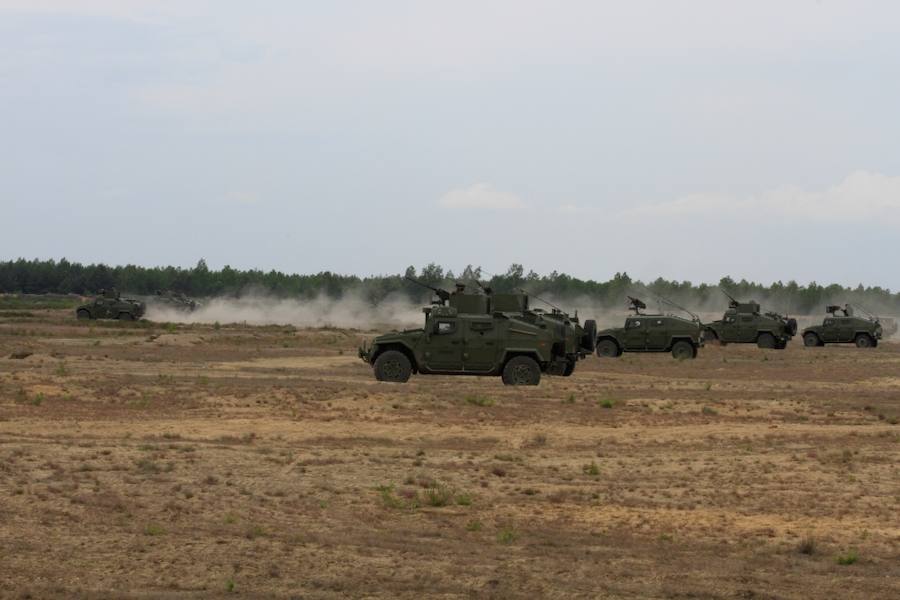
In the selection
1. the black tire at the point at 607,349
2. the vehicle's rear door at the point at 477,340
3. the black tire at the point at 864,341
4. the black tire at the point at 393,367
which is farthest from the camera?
the black tire at the point at 864,341

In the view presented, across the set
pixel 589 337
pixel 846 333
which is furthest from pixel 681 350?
pixel 846 333

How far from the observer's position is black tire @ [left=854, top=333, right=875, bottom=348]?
62.1 metres

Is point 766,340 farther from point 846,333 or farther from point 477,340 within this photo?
point 477,340

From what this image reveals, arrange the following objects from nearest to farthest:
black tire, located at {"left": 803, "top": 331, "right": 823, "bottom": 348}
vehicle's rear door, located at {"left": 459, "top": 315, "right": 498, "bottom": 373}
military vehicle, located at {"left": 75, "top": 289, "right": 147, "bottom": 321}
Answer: vehicle's rear door, located at {"left": 459, "top": 315, "right": 498, "bottom": 373} → black tire, located at {"left": 803, "top": 331, "right": 823, "bottom": 348} → military vehicle, located at {"left": 75, "top": 289, "right": 147, "bottom": 321}

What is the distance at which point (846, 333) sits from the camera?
62375 millimetres

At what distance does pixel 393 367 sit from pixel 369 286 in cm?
7881

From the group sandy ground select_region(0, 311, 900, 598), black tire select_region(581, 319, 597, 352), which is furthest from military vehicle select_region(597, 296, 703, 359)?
sandy ground select_region(0, 311, 900, 598)

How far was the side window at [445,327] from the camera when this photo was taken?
1243 inches

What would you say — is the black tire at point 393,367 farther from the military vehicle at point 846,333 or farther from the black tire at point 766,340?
A: the military vehicle at point 846,333

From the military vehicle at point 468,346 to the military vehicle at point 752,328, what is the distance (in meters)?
27.1

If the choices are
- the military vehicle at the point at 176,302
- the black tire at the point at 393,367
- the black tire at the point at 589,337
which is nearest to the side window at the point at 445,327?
the black tire at the point at 393,367

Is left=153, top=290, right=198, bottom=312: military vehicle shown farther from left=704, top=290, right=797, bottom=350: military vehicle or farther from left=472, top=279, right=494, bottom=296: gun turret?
Result: left=472, top=279, right=494, bottom=296: gun turret

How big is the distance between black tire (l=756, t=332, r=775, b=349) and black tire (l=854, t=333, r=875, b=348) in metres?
6.70

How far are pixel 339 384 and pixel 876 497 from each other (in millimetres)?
18084
